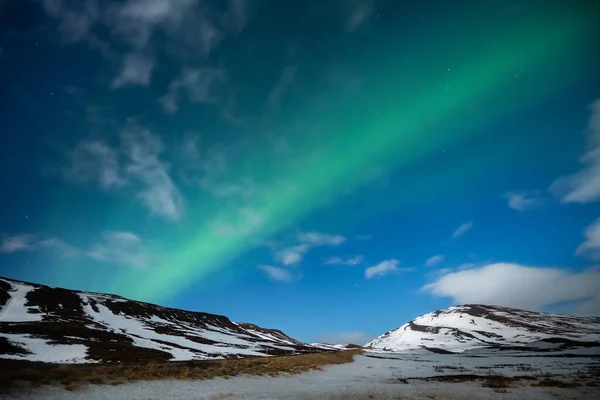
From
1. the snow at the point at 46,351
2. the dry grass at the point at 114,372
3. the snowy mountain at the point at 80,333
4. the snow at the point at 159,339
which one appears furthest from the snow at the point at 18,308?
the dry grass at the point at 114,372

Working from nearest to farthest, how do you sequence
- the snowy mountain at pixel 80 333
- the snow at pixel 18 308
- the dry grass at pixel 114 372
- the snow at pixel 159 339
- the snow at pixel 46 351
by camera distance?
the dry grass at pixel 114 372 → the snow at pixel 46 351 → the snowy mountain at pixel 80 333 → the snow at pixel 159 339 → the snow at pixel 18 308

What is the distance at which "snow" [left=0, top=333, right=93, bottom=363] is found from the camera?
51062mm

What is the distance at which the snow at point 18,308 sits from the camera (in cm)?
9408

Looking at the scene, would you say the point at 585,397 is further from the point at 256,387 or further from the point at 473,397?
the point at 256,387

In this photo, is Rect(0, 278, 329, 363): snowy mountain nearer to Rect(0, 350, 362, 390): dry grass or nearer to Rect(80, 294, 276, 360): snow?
Rect(80, 294, 276, 360): snow

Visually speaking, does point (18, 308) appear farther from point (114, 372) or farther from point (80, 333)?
point (114, 372)

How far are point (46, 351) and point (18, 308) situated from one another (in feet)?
239

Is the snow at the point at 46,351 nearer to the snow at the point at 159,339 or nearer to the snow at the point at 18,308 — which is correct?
the snow at the point at 159,339

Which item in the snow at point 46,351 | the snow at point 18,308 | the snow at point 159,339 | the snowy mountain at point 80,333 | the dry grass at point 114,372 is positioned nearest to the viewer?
the dry grass at point 114,372

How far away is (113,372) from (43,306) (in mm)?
124777

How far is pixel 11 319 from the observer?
91.9 meters

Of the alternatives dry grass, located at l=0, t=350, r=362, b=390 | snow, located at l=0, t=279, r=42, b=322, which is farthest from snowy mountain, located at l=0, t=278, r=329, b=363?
dry grass, located at l=0, t=350, r=362, b=390

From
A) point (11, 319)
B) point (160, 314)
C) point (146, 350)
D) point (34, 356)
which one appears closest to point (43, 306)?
point (11, 319)

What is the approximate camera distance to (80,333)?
8050 centimetres
